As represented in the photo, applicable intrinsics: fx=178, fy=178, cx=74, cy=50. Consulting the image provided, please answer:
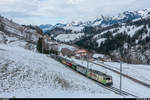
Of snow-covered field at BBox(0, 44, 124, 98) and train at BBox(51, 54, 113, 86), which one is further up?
snow-covered field at BBox(0, 44, 124, 98)

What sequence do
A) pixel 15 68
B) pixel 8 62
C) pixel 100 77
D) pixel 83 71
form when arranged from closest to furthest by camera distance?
1. pixel 15 68
2. pixel 8 62
3. pixel 100 77
4. pixel 83 71

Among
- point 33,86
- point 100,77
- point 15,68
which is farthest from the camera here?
point 100,77

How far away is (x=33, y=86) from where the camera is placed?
29.7 meters

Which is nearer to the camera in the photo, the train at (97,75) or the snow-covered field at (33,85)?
the snow-covered field at (33,85)

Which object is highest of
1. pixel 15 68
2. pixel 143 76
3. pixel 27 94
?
pixel 15 68

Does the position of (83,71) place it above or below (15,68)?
below

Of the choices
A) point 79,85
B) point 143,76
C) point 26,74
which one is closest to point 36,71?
point 26,74

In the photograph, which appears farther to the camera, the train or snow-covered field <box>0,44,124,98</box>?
the train

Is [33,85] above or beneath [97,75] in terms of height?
above

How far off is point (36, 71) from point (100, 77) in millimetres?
18037

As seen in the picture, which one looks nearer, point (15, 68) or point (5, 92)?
point (5, 92)

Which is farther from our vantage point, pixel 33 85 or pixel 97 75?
pixel 97 75

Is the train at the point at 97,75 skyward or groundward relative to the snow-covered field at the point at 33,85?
groundward

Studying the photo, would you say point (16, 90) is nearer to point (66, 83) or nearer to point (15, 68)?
point (15, 68)
